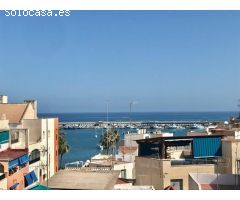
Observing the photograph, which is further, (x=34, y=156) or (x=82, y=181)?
(x=34, y=156)

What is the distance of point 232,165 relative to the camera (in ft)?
34.6

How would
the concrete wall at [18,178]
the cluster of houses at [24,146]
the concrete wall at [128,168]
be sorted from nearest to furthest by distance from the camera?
the concrete wall at [18,178] < the cluster of houses at [24,146] < the concrete wall at [128,168]

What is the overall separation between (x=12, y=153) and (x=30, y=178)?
853 millimetres

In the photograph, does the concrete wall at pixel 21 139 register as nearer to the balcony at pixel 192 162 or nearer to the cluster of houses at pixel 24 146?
the cluster of houses at pixel 24 146

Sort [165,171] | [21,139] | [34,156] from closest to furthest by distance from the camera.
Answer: [165,171] < [21,139] < [34,156]

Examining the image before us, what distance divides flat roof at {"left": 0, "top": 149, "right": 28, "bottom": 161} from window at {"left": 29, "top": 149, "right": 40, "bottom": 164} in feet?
1.64

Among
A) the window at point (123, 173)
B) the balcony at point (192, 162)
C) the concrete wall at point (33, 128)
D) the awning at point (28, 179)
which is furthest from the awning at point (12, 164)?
the window at point (123, 173)

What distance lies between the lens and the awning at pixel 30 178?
1210 cm

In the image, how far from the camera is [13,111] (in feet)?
52.7

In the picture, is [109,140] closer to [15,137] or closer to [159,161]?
[15,137]

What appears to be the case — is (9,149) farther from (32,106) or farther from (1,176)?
(32,106)

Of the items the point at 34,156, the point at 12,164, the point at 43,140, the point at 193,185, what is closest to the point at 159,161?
the point at 193,185

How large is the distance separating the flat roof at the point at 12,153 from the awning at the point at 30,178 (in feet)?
1.98
